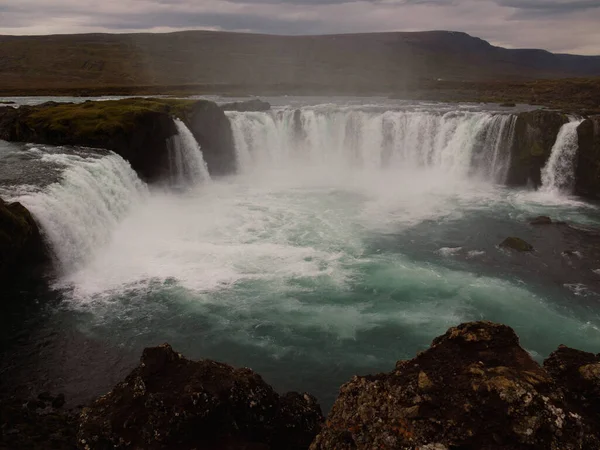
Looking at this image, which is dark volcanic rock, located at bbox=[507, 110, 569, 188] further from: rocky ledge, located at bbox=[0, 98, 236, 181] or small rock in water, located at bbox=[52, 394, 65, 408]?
small rock in water, located at bbox=[52, 394, 65, 408]

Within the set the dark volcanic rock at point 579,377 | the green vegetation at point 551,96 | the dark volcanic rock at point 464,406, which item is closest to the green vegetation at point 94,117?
the dark volcanic rock at point 464,406

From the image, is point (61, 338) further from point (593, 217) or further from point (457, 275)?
point (593, 217)

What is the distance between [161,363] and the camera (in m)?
11.5

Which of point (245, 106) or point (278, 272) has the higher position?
point (245, 106)

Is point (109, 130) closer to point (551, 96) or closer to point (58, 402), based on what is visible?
point (58, 402)

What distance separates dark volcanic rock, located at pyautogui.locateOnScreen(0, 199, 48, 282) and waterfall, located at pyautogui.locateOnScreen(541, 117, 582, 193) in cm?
3748

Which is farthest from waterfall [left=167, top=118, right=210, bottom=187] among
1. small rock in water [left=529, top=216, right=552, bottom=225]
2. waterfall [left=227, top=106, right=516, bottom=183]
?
small rock in water [left=529, top=216, right=552, bottom=225]

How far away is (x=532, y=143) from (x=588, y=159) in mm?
4447

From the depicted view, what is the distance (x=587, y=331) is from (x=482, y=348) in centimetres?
1228

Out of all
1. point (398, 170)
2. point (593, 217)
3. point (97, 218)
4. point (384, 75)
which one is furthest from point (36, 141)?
point (384, 75)

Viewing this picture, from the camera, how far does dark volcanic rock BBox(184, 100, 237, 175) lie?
45.0m

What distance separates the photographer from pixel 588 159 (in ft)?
127

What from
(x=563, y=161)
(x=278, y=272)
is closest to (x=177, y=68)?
(x=563, y=161)

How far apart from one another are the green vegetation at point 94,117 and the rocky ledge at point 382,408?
2853cm
